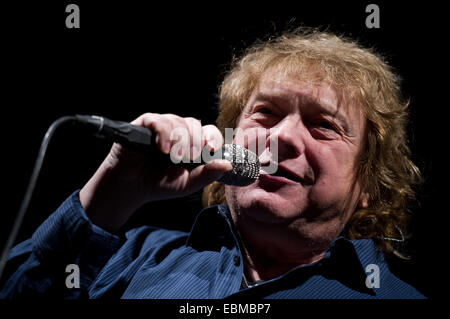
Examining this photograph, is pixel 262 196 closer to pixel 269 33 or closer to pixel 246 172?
pixel 246 172

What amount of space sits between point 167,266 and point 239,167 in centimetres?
62

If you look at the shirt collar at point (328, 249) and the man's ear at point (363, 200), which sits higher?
the man's ear at point (363, 200)

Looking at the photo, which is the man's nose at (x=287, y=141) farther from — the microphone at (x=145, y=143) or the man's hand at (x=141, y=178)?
the man's hand at (x=141, y=178)

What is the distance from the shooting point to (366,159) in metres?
1.62

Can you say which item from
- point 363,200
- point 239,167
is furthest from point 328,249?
point 239,167

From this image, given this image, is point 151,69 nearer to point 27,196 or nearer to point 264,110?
point 264,110

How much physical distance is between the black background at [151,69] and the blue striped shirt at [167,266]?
2.04ft

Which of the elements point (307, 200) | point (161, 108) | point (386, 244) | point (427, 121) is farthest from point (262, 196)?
point (427, 121)

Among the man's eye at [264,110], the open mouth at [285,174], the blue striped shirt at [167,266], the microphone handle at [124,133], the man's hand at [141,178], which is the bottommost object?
the blue striped shirt at [167,266]

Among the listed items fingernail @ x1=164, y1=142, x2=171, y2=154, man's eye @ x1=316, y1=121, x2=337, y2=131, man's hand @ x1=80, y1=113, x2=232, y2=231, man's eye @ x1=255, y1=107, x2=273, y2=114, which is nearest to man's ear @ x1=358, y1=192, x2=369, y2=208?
man's eye @ x1=316, y1=121, x2=337, y2=131

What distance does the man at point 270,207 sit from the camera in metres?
1.06

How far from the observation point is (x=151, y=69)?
2.17 metres

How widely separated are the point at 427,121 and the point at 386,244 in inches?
31.9

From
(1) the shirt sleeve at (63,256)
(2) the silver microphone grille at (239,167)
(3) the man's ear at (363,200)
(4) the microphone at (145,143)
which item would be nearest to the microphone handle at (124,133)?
(4) the microphone at (145,143)
